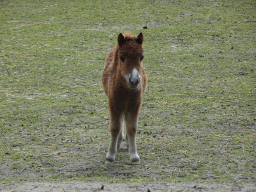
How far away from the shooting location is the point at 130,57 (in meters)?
5.26

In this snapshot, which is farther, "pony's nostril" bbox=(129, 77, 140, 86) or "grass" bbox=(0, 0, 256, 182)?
"grass" bbox=(0, 0, 256, 182)

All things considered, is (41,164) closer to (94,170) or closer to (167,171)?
(94,170)

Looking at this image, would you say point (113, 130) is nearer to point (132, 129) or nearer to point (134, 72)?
point (132, 129)

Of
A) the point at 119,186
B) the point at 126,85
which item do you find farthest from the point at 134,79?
the point at 119,186

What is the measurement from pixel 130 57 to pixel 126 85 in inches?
18.4

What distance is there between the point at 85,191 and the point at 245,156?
255 cm

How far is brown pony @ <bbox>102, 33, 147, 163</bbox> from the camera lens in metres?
5.25

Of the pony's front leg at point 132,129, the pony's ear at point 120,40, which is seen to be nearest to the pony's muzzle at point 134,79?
the pony's ear at point 120,40

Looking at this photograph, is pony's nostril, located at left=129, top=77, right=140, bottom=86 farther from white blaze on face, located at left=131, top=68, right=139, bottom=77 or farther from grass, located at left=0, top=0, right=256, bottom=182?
grass, located at left=0, top=0, right=256, bottom=182

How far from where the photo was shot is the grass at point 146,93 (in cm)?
577

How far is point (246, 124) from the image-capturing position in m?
7.21

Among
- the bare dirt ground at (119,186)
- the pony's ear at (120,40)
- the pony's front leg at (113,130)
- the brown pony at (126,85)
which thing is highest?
the pony's ear at (120,40)

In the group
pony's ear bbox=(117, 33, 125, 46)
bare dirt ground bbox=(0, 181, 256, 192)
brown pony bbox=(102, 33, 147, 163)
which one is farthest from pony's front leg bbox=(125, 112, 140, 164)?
pony's ear bbox=(117, 33, 125, 46)

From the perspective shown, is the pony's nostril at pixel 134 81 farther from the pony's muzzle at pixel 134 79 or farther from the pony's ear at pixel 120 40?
the pony's ear at pixel 120 40
